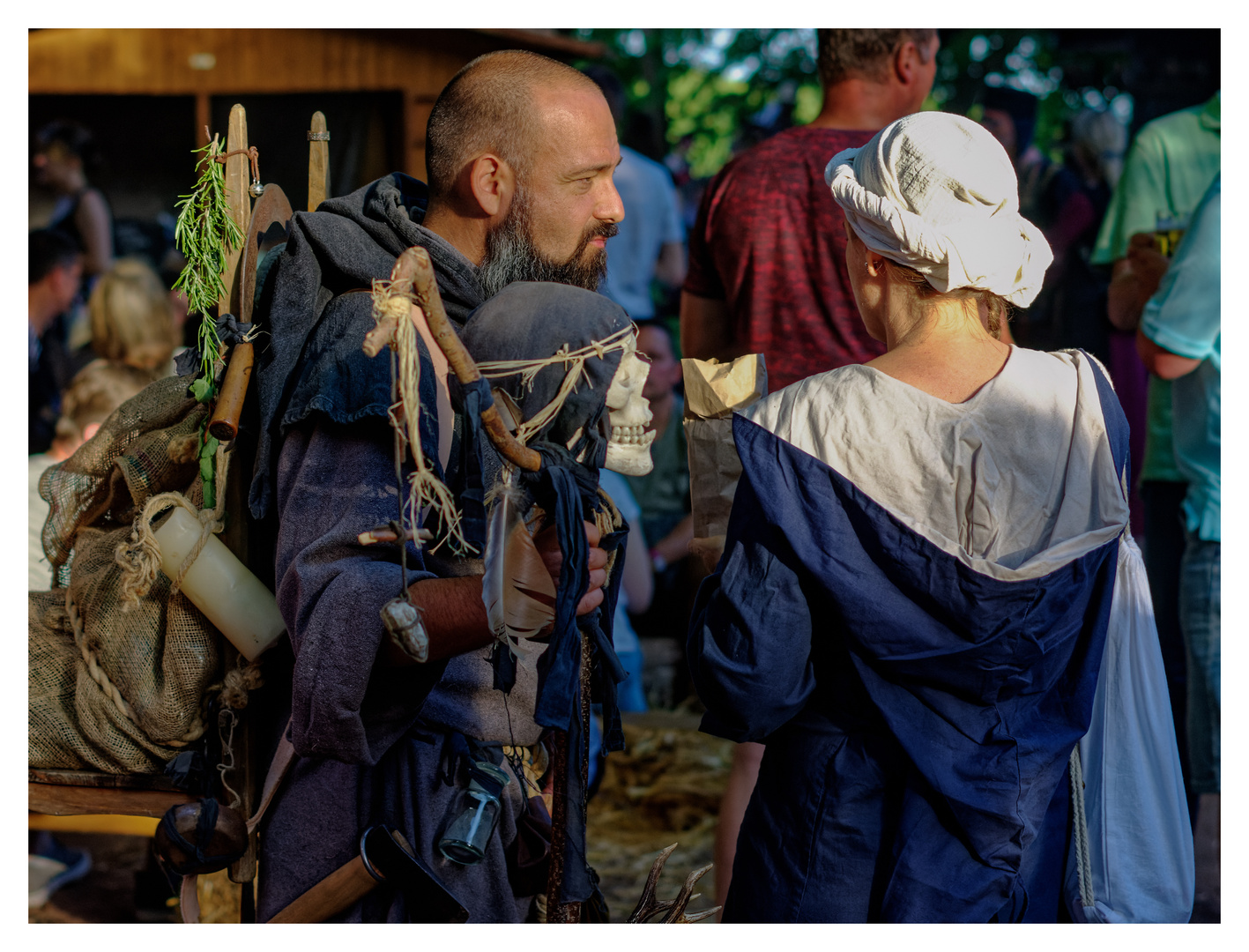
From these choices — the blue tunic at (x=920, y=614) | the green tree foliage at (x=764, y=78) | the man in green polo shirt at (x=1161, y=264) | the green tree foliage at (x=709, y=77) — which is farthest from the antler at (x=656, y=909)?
the green tree foliage at (x=709, y=77)

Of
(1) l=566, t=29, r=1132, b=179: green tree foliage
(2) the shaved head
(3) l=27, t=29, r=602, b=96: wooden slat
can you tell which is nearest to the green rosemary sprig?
(2) the shaved head

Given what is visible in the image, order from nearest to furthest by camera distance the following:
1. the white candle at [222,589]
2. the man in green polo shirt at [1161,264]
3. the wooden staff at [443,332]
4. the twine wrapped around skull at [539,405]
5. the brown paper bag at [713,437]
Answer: the wooden staff at [443,332] < the twine wrapped around skull at [539,405] < the white candle at [222,589] < the brown paper bag at [713,437] < the man in green polo shirt at [1161,264]

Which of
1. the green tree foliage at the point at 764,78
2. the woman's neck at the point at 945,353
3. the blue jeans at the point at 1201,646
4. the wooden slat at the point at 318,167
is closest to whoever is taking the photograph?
the woman's neck at the point at 945,353

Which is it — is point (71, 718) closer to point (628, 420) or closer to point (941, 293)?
point (628, 420)

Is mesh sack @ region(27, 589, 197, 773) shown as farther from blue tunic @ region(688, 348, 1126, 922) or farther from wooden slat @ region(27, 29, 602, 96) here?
wooden slat @ region(27, 29, 602, 96)

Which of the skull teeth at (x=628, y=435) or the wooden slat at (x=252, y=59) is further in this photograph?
the wooden slat at (x=252, y=59)

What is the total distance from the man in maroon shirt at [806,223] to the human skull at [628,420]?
1.39 meters

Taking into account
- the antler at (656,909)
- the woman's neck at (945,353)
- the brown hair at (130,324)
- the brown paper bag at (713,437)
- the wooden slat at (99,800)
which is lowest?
the antler at (656,909)

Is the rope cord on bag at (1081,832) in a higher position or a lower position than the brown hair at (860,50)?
lower

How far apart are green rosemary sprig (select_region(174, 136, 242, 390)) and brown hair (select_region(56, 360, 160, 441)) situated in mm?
2570

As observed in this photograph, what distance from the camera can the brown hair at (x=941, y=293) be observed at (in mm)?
1898

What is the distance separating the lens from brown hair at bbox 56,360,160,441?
4.52 m

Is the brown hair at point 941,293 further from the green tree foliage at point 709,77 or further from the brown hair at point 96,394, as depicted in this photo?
the green tree foliage at point 709,77

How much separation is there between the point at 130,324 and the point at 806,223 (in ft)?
11.3
